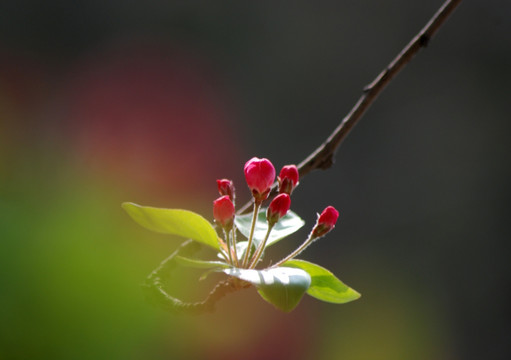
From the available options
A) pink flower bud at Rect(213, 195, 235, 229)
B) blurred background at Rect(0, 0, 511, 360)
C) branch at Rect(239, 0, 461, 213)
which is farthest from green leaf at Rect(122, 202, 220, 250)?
blurred background at Rect(0, 0, 511, 360)

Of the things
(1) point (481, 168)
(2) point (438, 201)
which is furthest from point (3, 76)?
(1) point (481, 168)

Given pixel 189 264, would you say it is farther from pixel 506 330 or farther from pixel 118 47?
pixel 506 330

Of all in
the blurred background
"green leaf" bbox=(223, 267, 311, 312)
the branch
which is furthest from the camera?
the blurred background

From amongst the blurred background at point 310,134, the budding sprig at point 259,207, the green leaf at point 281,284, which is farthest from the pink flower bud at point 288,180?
the blurred background at point 310,134

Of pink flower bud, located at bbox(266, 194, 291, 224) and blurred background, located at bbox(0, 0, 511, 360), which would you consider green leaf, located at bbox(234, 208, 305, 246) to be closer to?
pink flower bud, located at bbox(266, 194, 291, 224)

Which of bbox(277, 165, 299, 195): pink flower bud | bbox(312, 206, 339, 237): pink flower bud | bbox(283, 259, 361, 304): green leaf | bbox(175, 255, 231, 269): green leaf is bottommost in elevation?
bbox(283, 259, 361, 304): green leaf

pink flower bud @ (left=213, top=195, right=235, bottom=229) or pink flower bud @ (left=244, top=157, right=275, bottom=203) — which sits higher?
pink flower bud @ (left=244, top=157, right=275, bottom=203)

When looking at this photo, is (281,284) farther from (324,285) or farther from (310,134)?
(310,134)

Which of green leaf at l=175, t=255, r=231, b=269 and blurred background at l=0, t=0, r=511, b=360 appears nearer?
green leaf at l=175, t=255, r=231, b=269
